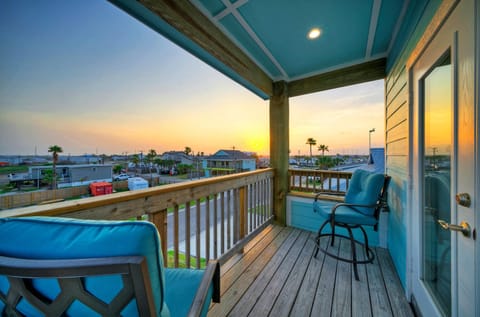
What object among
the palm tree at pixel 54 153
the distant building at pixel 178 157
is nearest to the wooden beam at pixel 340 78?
the distant building at pixel 178 157

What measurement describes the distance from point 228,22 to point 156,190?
1.76 metres

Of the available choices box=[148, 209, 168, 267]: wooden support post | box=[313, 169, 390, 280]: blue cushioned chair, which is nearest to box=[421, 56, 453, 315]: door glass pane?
box=[313, 169, 390, 280]: blue cushioned chair

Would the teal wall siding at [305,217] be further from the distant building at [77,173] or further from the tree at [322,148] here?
the distant building at [77,173]

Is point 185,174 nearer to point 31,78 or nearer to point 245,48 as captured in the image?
point 31,78

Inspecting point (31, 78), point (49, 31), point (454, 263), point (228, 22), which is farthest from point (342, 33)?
point (31, 78)

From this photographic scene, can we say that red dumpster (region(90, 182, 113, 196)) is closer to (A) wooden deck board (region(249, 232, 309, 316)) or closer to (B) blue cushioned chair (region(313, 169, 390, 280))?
(A) wooden deck board (region(249, 232, 309, 316))

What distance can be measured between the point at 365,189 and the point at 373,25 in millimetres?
1770

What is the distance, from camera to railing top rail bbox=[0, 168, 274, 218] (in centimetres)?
77

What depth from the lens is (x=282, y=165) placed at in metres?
3.02

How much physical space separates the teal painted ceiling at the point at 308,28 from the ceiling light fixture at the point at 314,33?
0.12 feet

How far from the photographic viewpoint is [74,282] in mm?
483

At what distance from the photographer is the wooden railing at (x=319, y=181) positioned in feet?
9.27

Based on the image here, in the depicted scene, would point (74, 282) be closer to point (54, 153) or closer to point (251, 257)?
point (54, 153)

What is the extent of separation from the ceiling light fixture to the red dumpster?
93.2 inches
